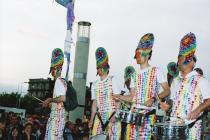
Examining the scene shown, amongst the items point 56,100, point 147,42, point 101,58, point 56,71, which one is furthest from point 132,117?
point 56,71

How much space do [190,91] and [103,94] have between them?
7.98ft

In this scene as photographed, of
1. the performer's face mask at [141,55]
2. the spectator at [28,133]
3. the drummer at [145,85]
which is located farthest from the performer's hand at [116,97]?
the spectator at [28,133]

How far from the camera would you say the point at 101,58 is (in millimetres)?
7781

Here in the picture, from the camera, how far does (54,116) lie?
7914 mm

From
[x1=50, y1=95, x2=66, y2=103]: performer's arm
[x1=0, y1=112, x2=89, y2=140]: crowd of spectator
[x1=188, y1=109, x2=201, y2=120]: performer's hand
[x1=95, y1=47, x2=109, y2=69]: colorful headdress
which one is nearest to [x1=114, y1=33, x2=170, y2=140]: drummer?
[x1=188, y1=109, x2=201, y2=120]: performer's hand

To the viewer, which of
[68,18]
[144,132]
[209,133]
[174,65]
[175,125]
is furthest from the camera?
[68,18]

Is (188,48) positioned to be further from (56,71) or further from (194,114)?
(56,71)

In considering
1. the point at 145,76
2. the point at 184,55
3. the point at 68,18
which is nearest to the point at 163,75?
the point at 145,76

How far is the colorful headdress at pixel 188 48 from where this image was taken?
19.0 feet

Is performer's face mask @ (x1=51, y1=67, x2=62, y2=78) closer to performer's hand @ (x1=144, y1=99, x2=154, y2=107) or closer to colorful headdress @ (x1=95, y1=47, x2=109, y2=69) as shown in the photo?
colorful headdress @ (x1=95, y1=47, x2=109, y2=69)

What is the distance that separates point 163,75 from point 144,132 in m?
0.97

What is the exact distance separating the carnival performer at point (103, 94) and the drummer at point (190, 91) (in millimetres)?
1885

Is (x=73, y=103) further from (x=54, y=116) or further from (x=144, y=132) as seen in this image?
(x=144, y=132)

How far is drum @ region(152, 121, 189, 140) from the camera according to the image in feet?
16.6
